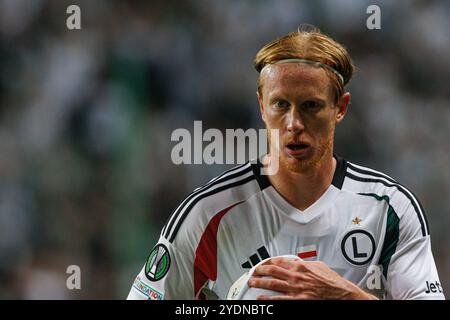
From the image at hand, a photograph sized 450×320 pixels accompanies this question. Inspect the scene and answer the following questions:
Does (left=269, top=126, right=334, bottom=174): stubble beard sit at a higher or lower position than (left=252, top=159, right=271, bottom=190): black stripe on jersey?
higher

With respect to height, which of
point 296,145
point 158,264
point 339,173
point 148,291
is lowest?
point 148,291

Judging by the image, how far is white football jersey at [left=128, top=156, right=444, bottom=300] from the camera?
2.82 metres

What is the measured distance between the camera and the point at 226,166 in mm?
3500

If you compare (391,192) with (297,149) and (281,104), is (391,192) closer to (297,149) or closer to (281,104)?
(297,149)

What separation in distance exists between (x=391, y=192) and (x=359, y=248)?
0.85 feet

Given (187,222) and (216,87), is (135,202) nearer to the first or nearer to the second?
(216,87)

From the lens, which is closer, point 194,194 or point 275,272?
point 275,272

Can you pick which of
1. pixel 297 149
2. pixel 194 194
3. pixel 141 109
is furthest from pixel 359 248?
pixel 141 109

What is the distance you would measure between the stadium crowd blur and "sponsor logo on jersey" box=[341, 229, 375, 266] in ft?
2.85

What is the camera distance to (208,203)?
2891 mm

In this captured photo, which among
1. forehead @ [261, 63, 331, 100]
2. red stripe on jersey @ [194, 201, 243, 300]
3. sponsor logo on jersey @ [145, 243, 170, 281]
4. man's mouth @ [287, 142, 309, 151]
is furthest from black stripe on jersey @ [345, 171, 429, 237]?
sponsor logo on jersey @ [145, 243, 170, 281]

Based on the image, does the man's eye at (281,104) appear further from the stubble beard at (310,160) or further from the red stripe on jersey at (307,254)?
the red stripe on jersey at (307,254)

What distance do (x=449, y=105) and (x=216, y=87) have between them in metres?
1.28

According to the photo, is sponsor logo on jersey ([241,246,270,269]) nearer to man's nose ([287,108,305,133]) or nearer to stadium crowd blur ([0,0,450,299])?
man's nose ([287,108,305,133])
